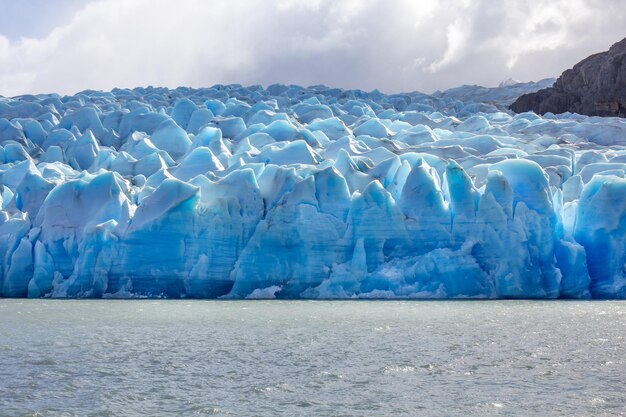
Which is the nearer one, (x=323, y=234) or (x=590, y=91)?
(x=323, y=234)

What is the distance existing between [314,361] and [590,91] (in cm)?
2547

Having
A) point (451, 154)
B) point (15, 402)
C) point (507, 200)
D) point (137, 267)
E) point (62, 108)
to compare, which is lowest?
point (15, 402)

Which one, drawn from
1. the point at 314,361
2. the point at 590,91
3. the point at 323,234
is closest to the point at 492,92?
the point at 590,91

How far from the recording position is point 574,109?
31.2m

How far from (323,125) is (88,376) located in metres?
14.5

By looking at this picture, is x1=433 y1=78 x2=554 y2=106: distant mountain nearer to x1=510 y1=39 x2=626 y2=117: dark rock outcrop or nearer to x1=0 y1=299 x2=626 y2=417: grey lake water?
x1=510 y1=39 x2=626 y2=117: dark rock outcrop

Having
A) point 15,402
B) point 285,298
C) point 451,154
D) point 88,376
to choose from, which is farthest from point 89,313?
point 451,154

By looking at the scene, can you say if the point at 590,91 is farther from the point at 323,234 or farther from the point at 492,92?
the point at 323,234

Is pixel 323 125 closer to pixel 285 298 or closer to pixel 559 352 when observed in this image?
pixel 285 298

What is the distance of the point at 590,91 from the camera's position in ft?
100

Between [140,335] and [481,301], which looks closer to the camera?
[140,335]

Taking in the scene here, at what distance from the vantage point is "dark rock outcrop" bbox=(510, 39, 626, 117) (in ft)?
95.1

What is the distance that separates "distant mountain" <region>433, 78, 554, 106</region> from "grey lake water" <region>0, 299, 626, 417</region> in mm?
23785

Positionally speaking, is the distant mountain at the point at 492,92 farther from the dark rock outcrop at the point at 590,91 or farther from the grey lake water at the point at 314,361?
the grey lake water at the point at 314,361
